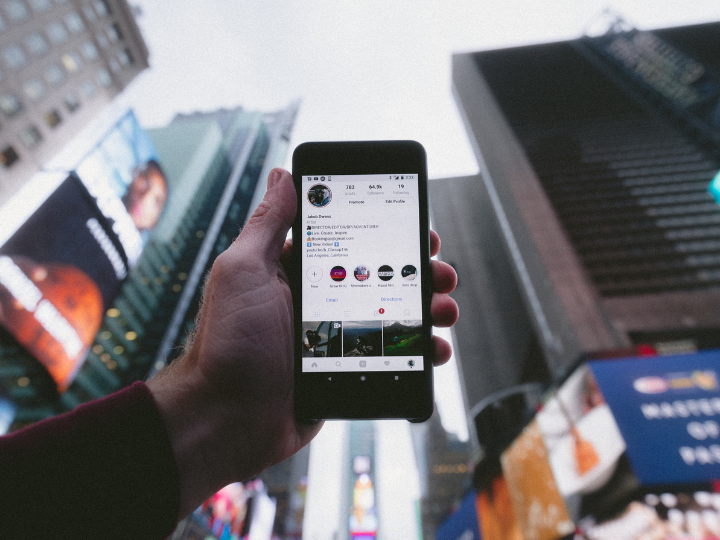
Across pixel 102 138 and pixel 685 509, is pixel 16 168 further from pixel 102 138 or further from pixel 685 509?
pixel 685 509

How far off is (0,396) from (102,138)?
66.0 ft

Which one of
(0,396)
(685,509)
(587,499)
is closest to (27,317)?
(0,396)

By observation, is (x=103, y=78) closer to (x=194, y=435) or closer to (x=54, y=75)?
(x=54, y=75)

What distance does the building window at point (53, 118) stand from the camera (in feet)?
97.0

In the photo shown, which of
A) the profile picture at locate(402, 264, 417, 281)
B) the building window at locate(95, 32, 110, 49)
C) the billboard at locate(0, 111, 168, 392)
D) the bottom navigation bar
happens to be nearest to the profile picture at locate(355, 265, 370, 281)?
the profile picture at locate(402, 264, 417, 281)

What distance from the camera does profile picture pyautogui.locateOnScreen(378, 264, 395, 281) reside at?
2.45 metres

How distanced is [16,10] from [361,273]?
42.4 metres

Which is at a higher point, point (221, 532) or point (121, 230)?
point (121, 230)

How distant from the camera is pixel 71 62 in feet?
106

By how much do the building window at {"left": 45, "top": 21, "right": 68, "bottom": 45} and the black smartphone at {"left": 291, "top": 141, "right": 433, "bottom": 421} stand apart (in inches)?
1776

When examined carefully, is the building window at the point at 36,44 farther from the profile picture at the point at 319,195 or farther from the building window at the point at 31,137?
the profile picture at the point at 319,195

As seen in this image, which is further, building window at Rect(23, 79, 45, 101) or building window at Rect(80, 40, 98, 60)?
building window at Rect(80, 40, 98, 60)

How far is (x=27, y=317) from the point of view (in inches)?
768

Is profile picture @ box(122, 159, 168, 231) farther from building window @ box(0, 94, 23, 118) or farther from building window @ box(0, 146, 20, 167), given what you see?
building window @ box(0, 94, 23, 118)
